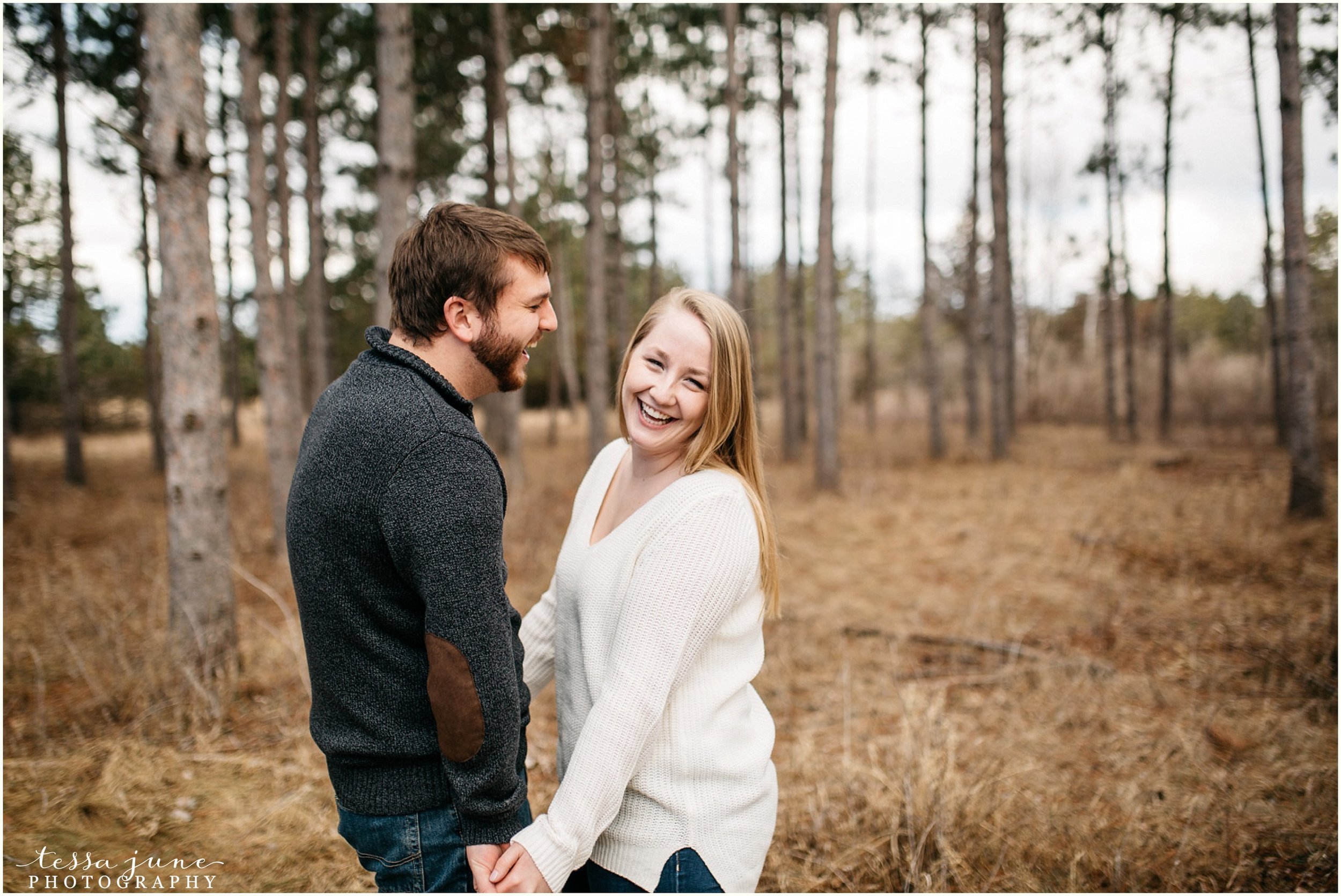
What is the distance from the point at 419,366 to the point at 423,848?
97cm

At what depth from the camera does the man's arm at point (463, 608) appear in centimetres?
128

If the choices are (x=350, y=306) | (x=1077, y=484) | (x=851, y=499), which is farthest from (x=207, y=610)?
(x=350, y=306)

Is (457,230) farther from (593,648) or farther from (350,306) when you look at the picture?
(350,306)

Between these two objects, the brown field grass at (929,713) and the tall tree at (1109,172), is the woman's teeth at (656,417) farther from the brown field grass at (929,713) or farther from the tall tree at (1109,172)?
the tall tree at (1109,172)

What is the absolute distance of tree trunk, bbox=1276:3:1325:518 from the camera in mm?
7375

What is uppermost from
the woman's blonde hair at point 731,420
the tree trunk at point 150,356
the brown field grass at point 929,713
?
the tree trunk at point 150,356

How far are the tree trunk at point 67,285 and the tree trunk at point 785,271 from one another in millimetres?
11371

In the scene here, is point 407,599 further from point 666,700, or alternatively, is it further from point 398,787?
point 666,700

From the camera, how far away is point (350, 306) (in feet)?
70.3

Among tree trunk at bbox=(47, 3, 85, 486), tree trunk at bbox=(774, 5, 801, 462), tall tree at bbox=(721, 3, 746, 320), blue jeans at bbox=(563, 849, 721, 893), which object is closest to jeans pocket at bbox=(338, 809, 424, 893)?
blue jeans at bbox=(563, 849, 721, 893)

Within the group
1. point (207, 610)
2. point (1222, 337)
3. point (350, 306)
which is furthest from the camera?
point (1222, 337)

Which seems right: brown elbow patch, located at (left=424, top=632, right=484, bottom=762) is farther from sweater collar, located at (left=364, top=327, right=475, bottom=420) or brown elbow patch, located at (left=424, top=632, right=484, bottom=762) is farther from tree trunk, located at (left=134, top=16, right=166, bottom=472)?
tree trunk, located at (left=134, top=16, right=166, bottom=472)

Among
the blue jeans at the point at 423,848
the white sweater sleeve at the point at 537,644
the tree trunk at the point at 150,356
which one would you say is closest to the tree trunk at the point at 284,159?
the tree trunk at the point at 150,356

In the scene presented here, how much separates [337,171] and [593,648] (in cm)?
1501
